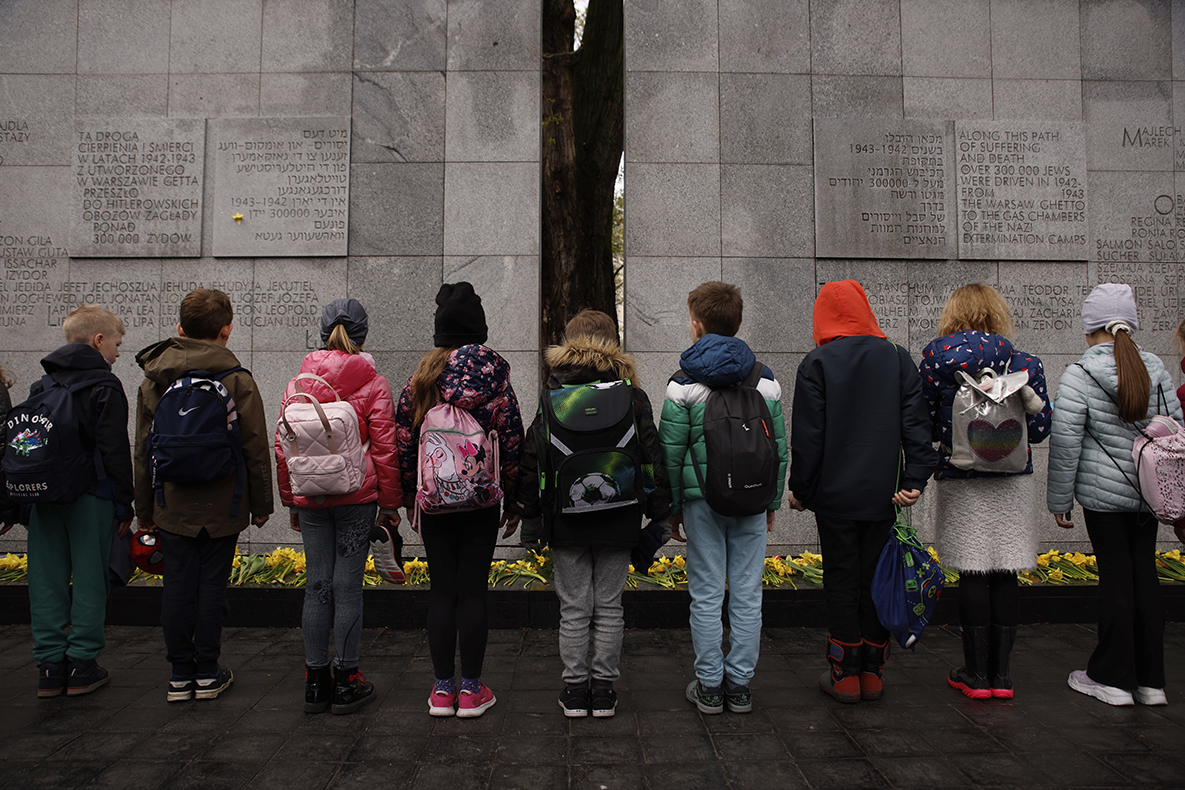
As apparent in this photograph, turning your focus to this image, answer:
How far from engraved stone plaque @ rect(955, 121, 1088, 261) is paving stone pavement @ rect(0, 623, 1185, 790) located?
3678mm

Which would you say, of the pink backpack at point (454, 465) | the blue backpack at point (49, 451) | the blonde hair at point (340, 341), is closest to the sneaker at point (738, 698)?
the pink backpack at point (454, 465)

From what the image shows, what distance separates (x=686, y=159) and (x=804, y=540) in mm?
3616

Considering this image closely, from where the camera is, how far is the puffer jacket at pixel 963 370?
3.68 meters

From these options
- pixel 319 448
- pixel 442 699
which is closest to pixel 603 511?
pixel 442 699

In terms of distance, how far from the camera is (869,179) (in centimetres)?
638

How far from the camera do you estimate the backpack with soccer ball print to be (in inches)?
131

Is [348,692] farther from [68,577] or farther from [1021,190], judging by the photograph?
[1021,190]

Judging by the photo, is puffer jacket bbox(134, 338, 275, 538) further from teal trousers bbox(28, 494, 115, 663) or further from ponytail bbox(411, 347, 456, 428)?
ponytail bbox(411, 347, 456, 428)

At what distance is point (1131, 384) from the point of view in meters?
3.66

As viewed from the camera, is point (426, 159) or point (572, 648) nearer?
point (572, 648)

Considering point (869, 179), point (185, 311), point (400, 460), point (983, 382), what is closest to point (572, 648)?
point (400, 460)

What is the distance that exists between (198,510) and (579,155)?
6.27 m

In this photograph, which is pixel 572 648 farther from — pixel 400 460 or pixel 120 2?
pixel 120 2

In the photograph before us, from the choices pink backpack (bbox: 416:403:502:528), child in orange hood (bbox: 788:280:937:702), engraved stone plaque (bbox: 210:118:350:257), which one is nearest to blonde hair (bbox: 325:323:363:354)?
pink backpack (bbox: 416:403:502:528)
